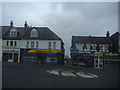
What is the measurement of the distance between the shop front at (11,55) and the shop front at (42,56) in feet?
4.29

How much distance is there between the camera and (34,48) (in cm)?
3262

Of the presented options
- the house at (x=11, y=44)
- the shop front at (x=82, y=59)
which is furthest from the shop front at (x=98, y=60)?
the house at (x=11, y=44)

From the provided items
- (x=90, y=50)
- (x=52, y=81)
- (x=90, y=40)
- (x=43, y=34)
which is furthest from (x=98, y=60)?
(x=52, y=81)

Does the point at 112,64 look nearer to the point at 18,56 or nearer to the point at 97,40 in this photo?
the point at 97,40

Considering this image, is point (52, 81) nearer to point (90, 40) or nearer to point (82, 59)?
point (82, 59)

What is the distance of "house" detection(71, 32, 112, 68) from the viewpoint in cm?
3188

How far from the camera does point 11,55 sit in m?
33.2

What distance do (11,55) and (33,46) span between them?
5572 millimetres

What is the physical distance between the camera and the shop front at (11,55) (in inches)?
1286

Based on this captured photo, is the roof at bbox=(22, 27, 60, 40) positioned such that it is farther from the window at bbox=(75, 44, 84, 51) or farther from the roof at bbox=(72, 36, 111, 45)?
the roof at bbox=(72, 36, 111, 45)

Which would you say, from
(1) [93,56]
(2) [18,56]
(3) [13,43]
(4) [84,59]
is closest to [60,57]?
(4) [84,59]

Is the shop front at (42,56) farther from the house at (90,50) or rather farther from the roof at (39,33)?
the house at (90,50)

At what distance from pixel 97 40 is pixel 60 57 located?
11482mm

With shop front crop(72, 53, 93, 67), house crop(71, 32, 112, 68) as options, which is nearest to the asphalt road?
house crop(71, 32, 112, 68)
